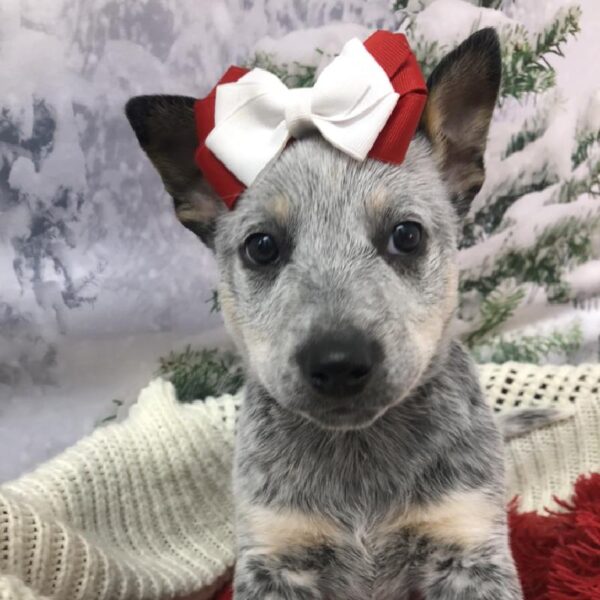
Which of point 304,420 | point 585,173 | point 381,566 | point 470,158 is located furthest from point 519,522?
point 585,173

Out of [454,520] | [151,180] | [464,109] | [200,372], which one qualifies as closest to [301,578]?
[454,520]

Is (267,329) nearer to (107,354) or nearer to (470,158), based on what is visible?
(470,158)

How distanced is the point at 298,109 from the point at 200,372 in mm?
1501

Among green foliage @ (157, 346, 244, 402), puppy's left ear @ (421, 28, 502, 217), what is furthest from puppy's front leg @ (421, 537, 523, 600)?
green foliage @ (157, 346, 244, 402)

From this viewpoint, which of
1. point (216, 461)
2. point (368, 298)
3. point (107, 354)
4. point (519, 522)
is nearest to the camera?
point (368, 298)

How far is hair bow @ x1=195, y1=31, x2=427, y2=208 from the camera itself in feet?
5.73

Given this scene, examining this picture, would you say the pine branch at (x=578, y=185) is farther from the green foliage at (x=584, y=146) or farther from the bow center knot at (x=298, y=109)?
the bow center knot at (x=298, y=109)

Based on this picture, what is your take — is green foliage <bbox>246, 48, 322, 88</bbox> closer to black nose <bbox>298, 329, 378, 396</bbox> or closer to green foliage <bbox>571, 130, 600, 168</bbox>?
green foliage <bbox>571, 130, 600, 168</bbox>

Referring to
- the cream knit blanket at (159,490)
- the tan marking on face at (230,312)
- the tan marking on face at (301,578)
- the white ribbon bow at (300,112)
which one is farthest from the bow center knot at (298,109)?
the cream knit blanket at (159,490)

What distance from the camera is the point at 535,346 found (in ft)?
10.4

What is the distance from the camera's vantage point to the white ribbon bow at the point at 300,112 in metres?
1.74

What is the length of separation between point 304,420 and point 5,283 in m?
1.39

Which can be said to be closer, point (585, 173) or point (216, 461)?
point (216, 461)

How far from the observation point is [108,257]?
289cm
